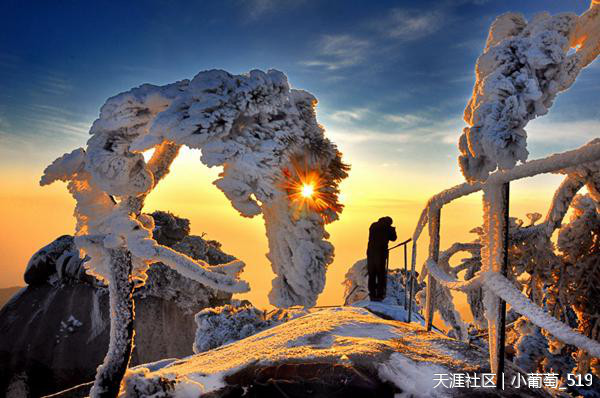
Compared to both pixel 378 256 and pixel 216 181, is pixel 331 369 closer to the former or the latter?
pixel 216 181

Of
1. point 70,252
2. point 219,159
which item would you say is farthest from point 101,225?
point 70,252

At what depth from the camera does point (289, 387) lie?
7.68 ft

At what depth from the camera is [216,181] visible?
3.12 metres

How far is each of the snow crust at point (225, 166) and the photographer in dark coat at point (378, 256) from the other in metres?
4.10

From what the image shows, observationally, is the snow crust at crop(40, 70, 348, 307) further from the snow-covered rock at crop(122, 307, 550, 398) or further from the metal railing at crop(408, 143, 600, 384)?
the metal railing at crop(408, 143, 600, 384)

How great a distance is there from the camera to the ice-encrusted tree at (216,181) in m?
3.05

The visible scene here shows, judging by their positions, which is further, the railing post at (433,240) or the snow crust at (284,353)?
the railing post at (433,240)

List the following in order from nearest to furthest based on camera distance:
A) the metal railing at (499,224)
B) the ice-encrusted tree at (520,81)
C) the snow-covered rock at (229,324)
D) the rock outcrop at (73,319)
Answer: the ice-encrusted tree at (520,81), the metal railing at (499,224), the snow-covered rock at (229,324), the rock outcrop at (73,319)

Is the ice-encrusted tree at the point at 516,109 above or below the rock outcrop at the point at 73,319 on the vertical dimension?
above

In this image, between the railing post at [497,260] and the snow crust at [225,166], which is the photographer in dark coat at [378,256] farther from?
the railing post at [497,260]

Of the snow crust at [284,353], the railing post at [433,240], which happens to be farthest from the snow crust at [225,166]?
the railing post at [433,240]

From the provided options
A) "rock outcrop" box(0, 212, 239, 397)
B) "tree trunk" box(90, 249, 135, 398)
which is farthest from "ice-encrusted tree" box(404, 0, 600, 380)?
"rock outcrop" box(0, 212, 239, 397)

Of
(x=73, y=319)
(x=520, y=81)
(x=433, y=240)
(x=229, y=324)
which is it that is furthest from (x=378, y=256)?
(x=73, y=319)

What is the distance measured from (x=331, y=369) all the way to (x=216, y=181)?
1.63 meters
